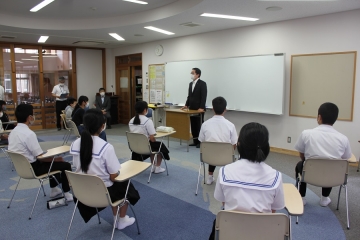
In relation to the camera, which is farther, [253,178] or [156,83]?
[156,83]

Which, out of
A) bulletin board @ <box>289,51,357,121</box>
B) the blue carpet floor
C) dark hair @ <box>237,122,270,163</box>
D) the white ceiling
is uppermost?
the white ceiling

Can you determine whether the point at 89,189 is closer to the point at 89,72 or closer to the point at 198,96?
the point at 198,96

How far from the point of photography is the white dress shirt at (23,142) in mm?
3121

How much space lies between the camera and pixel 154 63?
8844 mm

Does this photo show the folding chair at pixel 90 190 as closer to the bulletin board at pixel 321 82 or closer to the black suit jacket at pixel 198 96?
the black suit jacket at pixel 198 96

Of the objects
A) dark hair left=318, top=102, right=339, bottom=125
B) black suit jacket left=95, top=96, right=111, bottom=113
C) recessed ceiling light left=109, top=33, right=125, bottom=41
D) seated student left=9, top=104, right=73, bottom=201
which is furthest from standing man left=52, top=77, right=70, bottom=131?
dark hair left=318, top=102, right=339, bottom=125

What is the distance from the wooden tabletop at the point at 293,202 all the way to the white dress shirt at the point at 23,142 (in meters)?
2.68

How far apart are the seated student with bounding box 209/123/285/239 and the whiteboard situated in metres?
4.42

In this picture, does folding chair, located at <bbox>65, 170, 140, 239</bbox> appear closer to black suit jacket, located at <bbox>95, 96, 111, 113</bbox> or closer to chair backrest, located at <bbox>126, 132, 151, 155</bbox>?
chair backrest, located at <bbox>126, 132, 151, 155</bbox>

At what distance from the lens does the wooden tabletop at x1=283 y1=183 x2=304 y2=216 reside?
1.91 metres

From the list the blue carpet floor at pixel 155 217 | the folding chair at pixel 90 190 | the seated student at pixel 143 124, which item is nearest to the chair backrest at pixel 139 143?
the seated student at pixel 143 124

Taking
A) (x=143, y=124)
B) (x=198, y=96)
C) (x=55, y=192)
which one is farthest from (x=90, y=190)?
(x=198, y=96)

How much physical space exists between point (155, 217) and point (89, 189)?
1048 mm

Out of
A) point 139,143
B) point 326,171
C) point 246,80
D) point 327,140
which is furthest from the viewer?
point 246,80
